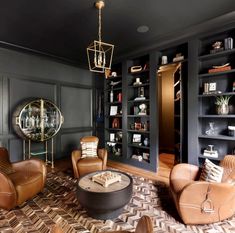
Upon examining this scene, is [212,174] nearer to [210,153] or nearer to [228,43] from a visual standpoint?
[210,153]

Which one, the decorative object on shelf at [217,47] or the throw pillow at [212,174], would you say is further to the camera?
the decorative object on shelf at [217,47]

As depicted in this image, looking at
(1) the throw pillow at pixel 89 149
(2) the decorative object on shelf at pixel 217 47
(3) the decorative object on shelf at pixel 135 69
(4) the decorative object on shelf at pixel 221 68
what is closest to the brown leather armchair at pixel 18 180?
(1) the throw pillow at pixel 89 149

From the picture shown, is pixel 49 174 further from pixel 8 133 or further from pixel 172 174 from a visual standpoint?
pixel 172 174

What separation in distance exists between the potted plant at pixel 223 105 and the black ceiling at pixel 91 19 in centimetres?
138

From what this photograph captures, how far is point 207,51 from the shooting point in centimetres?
341

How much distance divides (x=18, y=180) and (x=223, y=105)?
3526 mm

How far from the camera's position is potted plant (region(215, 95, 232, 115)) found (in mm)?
3076

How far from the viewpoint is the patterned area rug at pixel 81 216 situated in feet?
6.62

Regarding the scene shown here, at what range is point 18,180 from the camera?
8.24ft

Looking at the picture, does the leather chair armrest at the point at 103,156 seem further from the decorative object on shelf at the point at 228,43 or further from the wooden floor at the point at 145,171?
the decorative object on shelf at the point at 228,43

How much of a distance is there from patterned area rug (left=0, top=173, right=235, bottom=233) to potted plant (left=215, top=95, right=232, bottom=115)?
1680 millimetres


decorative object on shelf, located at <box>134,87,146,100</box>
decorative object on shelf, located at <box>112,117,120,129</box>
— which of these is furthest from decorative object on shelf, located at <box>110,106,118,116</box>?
decorative object on shelf, located at <box>134,87,146,100</box>

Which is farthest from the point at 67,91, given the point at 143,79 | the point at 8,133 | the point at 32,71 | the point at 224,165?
the point at 224,165

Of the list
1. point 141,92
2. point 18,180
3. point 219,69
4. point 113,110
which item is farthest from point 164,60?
point 18,180
